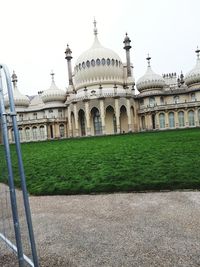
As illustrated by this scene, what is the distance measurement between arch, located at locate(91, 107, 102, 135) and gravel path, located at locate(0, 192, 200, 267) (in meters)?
44.9

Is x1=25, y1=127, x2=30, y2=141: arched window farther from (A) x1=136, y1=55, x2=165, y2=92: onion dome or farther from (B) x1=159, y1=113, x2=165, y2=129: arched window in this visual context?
(B) x1=159, y1=113, x2=165, y2=129: arched window

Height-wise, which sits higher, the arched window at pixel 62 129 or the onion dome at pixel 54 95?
the onion dome at pixel 54 95

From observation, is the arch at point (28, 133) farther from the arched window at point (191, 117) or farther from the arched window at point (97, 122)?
the arched window at point (191, 117)

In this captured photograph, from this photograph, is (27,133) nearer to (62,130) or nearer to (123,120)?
(62,130)

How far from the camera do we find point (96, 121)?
51906 millimetres

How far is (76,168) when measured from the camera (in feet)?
35.5

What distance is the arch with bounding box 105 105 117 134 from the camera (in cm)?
5125

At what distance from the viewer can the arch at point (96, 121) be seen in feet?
169

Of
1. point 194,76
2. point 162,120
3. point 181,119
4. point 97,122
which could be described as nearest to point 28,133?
point 97,122

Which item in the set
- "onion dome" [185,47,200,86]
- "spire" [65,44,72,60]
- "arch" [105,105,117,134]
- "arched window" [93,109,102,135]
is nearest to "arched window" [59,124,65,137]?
"arched window" [93,109,102,135]

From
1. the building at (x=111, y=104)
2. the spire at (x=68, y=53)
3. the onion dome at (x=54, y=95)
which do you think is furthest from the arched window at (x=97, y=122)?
the spire at (x=68, y=53)

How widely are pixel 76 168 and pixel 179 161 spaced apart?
4.05 m

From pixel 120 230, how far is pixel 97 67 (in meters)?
49.8

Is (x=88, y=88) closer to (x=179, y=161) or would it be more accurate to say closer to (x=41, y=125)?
(x=41, y=125)
